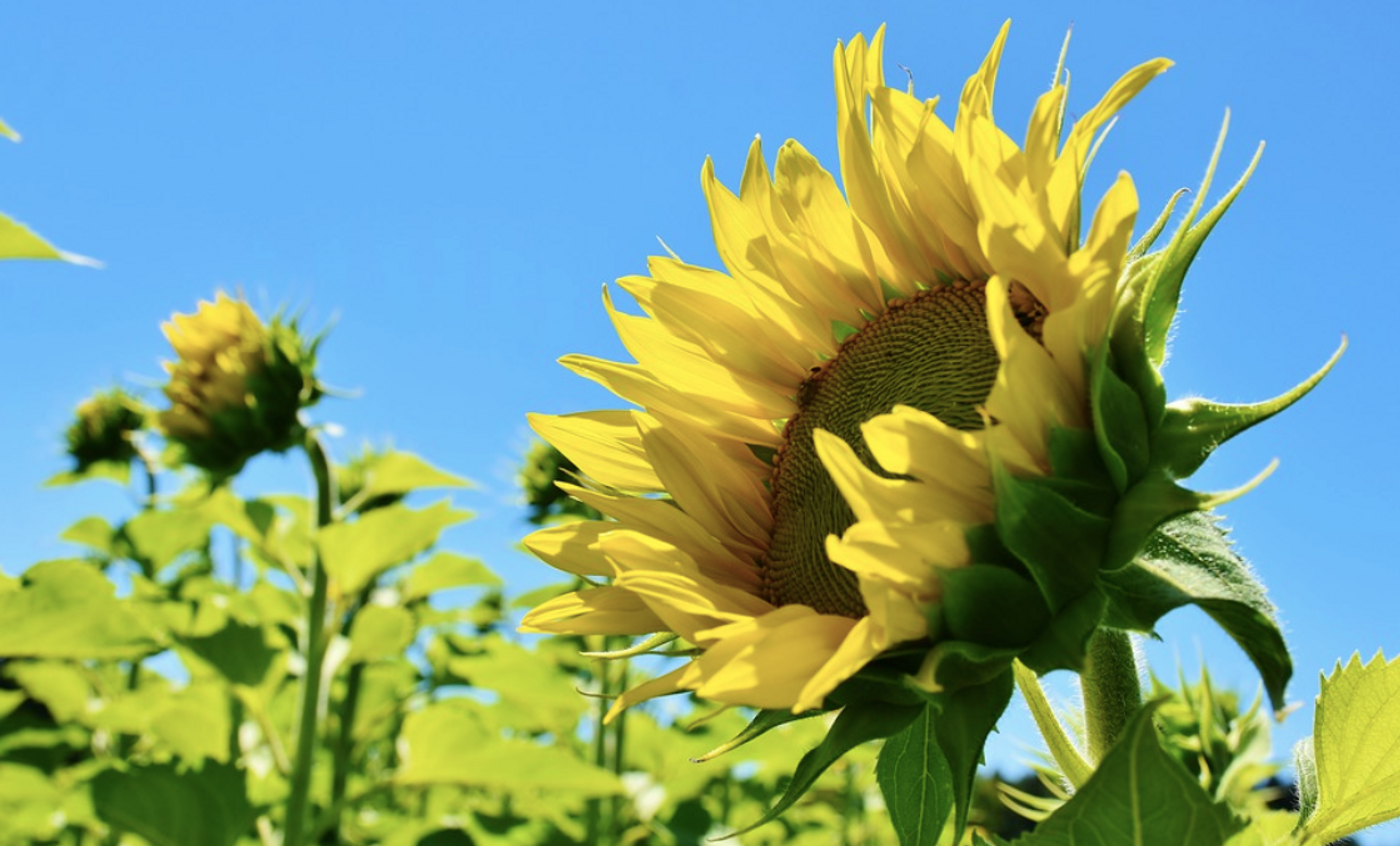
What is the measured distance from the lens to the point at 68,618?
1.95 m

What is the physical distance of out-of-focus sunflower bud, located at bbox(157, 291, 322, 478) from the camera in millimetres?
2605

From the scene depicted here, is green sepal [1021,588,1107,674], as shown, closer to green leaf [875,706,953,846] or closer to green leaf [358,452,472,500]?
green leaf [875,706,953,846]

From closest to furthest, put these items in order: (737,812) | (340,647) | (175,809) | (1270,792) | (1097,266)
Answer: (1097,266) → (1270,792) → (175,809) → (340,647) → (737,812)

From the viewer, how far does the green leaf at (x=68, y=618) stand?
185 cm

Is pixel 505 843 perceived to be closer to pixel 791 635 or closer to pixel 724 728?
pixel 724 728

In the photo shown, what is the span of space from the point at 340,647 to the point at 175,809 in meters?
0.56

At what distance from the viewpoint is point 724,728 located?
3.59 meters

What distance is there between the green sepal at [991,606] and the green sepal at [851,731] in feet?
0.22

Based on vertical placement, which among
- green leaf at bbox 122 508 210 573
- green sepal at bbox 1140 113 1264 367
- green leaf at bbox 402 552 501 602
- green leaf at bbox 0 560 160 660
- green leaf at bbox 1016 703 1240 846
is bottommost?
green leaf at bbox 1016 703 1240 846

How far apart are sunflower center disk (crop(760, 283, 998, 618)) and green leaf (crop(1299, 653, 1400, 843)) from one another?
37 cm

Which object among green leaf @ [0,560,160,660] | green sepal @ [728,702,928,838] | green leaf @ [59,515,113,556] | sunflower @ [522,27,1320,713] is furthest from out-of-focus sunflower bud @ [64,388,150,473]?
green sepal @ [728,702,928,838]

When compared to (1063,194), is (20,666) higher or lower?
higher

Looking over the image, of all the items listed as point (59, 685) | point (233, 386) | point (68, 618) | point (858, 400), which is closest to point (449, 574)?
point (233, 386)

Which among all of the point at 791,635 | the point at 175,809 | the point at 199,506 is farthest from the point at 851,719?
the point at 199,506
